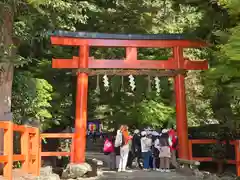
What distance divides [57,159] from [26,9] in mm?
10034

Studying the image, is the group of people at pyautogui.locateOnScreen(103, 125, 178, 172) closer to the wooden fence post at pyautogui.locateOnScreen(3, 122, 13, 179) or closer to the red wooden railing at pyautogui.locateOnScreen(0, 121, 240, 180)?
the red wooden railing at pyautogui.locateOnScreen(0, 121, 240, 180)

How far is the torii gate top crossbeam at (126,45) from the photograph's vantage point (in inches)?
520

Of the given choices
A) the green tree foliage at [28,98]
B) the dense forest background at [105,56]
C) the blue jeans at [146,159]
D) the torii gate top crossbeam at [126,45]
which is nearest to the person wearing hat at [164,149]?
the blue jeans at [146,159]

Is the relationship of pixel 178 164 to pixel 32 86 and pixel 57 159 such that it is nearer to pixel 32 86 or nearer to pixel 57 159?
pixel 32 86

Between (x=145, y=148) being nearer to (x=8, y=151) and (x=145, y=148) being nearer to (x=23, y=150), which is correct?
(x=23, y=150)

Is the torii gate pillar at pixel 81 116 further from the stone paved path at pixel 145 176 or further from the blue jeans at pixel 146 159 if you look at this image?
the blue jeans at pixel 146 159

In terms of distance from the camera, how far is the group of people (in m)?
12.0

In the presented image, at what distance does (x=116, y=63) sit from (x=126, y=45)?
71cm

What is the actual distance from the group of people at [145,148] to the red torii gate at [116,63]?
2.57 ft

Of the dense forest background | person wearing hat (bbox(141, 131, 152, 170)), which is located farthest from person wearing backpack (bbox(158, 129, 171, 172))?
the dense forest background

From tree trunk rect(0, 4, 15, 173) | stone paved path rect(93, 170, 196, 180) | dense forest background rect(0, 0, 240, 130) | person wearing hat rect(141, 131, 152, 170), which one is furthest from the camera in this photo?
person wearing hat rect(141, 131, 152, 170)

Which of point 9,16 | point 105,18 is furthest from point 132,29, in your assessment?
point 9,16

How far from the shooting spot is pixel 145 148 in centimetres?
1237

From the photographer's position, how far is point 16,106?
12.3 metres
